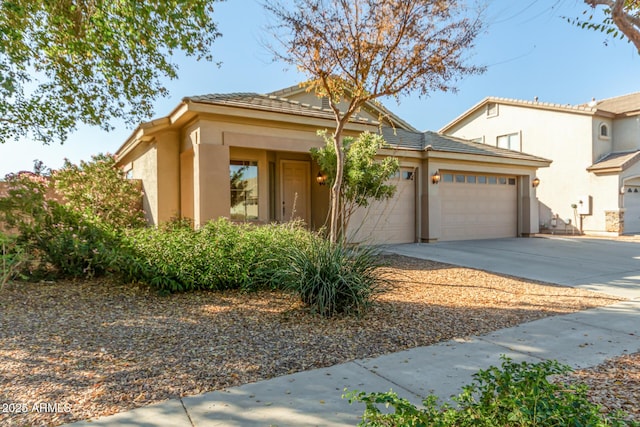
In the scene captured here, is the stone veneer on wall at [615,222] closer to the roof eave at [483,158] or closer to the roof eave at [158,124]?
the roof eave at [483,158]

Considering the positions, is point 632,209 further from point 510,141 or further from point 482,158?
point 482,158

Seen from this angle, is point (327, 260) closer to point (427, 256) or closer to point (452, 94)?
point (452, 94)

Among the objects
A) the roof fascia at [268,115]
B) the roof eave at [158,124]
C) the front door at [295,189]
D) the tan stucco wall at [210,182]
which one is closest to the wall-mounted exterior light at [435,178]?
the roof fascia at [268,115]

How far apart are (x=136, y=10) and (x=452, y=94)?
575 cm

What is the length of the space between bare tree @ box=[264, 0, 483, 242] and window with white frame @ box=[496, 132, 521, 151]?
1563cm

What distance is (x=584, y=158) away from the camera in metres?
18.3

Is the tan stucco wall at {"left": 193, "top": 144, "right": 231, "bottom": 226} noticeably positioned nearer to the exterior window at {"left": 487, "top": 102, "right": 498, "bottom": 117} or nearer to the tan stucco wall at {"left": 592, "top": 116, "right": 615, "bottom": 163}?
the tan stucco wall at {"left": 592, "top": 116, "right": 615, "bottom": 163}

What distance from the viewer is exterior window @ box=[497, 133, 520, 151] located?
20.6m

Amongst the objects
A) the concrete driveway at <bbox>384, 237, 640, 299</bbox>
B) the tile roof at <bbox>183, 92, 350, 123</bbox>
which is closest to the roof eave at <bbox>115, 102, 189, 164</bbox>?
the tile roof at <bbox>183, 92, 350, 123</bbox>

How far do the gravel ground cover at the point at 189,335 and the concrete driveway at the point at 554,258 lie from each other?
129cm

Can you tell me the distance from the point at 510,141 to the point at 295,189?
48.0ft

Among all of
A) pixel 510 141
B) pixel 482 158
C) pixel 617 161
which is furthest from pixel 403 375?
pixel 510 141

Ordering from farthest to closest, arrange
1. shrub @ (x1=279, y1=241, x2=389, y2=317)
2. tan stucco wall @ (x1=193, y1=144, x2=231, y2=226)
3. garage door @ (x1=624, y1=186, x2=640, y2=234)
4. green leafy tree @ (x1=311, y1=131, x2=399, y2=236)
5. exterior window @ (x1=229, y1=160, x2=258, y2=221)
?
garage door @ (x1=624, y1=186, x2=640, y2=234) < exterior window @ (x1=229, y1=160, x2=258, y2=221) < green leafy tree @ (x1=311, y1=131, x2=399, y2=236) < tan stucco wall @ (x1=193, y1=144, x2=231, y2=226) < shrub @ (x1=279, y1=241, x2=389, y2=317)

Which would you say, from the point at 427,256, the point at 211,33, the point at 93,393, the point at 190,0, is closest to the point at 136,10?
the point at 190,0
